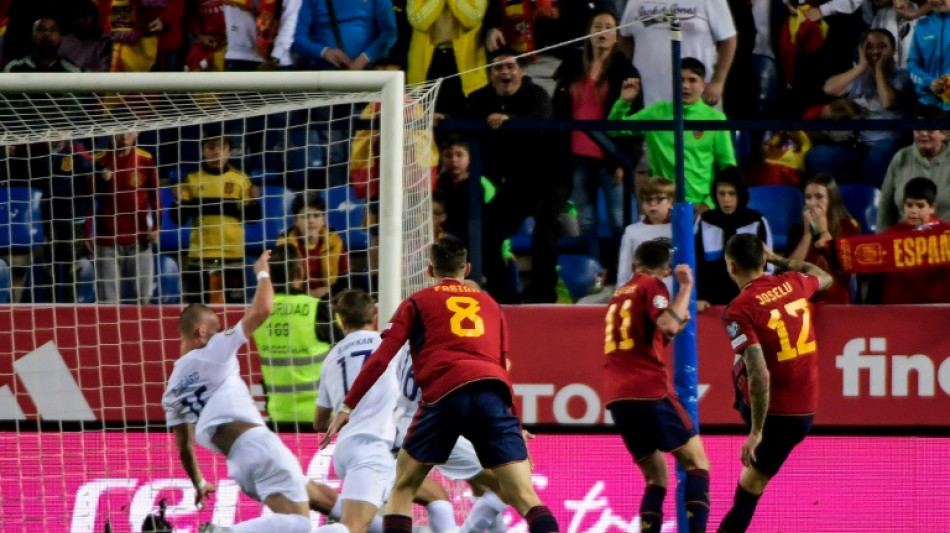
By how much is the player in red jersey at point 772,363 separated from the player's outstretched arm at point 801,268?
0.24 m

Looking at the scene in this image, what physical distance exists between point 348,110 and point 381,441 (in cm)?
454

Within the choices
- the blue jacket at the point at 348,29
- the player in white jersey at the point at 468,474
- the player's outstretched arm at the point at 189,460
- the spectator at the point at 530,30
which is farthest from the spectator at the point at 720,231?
the player's outstretched arm at the point at 189,460

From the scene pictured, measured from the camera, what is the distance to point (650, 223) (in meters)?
10.5

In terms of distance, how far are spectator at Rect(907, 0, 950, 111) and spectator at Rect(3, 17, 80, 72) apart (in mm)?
6380

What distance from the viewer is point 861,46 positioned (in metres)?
11.0

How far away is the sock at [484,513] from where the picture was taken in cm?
850

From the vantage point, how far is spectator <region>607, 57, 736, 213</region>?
35.6 ft

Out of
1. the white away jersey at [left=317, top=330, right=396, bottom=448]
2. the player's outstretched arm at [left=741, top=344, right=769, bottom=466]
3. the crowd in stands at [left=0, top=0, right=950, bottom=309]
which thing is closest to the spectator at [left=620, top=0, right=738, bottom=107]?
the crowd in stands at [left=0, top=0, right=950, bottom=309]

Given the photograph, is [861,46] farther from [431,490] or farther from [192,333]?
[192,333]

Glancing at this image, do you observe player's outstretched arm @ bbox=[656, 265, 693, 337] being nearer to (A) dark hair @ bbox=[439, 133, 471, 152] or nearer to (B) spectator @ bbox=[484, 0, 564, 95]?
(A) dark hair @ bbox=[439, 133, 471, 152]

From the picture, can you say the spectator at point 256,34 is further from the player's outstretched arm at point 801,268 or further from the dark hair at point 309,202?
the player's outstretched arm at point 801,268

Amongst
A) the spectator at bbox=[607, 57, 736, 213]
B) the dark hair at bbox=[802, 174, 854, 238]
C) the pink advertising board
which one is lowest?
the pink advertising board

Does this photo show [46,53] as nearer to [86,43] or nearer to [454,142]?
[86,43]

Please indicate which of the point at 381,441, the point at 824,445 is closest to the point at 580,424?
the point at 824,445
